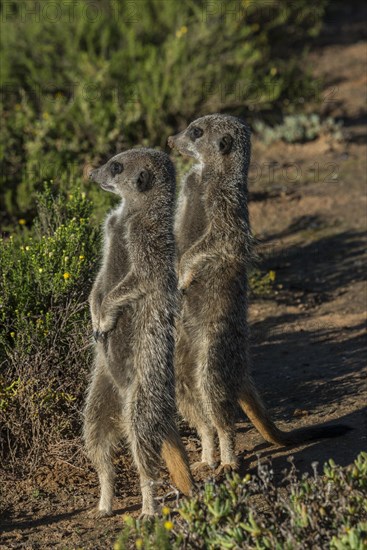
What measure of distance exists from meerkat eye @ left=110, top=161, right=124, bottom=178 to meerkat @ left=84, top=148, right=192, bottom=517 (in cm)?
7

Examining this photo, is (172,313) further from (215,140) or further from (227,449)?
(215,140)

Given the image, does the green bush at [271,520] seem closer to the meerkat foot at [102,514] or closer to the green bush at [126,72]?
the meerkat foot at [102,514]

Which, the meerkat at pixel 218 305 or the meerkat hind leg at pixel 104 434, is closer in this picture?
the meerkat hind leg at pixel 104 434

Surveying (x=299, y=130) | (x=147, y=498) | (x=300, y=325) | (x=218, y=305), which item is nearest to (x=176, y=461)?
(x=147, y=498)

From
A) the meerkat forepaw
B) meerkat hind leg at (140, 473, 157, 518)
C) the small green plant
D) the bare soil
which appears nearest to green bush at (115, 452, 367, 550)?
the bare soil

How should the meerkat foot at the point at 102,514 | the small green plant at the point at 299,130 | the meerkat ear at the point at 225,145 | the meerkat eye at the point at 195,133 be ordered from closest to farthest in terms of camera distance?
the meerkat foot at the point at 102,514
the meerkat ear at the point at 225,145
the meerkat eye at the point at 195,133
the small green plant at the point at 299,130

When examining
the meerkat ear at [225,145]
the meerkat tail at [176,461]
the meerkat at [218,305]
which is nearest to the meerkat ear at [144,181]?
the meerkat at [218,305]

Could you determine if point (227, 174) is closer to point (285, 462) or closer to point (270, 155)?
point (285, 462)

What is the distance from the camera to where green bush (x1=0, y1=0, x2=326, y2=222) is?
10.1 meters

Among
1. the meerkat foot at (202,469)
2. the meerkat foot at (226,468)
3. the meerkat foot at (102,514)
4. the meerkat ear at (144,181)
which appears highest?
the meerkat ear at (144,181)

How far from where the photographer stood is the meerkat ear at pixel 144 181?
16.5ft

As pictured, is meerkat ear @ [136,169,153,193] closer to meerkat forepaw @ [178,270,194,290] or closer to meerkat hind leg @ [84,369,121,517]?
meerkat forepaw @ [178,270,194,290]

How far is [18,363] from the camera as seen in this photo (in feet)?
17.8

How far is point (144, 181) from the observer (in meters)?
5.03
